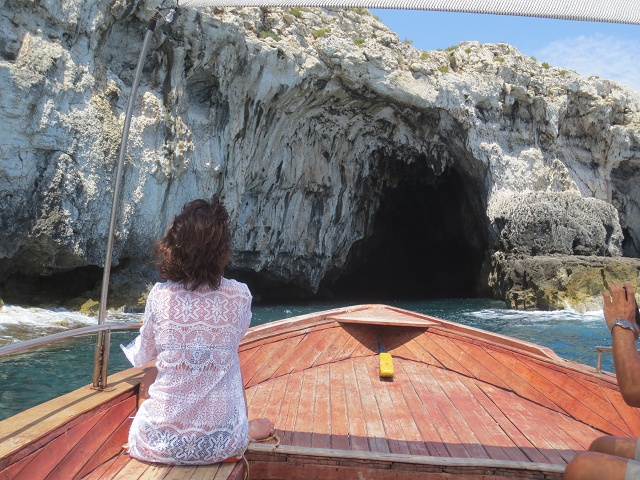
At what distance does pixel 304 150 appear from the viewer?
21078 millimetres

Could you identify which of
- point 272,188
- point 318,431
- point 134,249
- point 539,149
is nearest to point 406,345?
point 318,431

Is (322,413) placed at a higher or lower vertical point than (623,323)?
lower

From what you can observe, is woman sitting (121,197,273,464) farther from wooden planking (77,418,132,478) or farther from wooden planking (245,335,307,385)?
wooden planking (245,335,307,385)

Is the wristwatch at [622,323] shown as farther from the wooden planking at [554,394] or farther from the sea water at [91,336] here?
the sea water at [91,336]

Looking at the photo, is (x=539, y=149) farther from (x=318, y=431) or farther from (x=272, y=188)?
(x=318, y=431)

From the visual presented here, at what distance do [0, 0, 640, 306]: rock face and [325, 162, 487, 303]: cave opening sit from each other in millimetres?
119

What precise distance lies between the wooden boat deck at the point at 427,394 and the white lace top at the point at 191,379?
1.05m

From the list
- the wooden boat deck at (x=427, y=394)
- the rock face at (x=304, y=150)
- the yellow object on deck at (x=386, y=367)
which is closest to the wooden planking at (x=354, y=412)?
the wooden boat deck at (x=427, y=394)

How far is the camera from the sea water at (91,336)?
301 inches

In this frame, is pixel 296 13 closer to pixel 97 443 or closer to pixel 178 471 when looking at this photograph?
pixel 97 443

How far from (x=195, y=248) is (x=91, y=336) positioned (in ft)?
37.2

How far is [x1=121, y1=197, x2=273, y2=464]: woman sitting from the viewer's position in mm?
A: 2047

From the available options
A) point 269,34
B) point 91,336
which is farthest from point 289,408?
point 269,34

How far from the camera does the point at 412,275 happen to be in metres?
31.3
